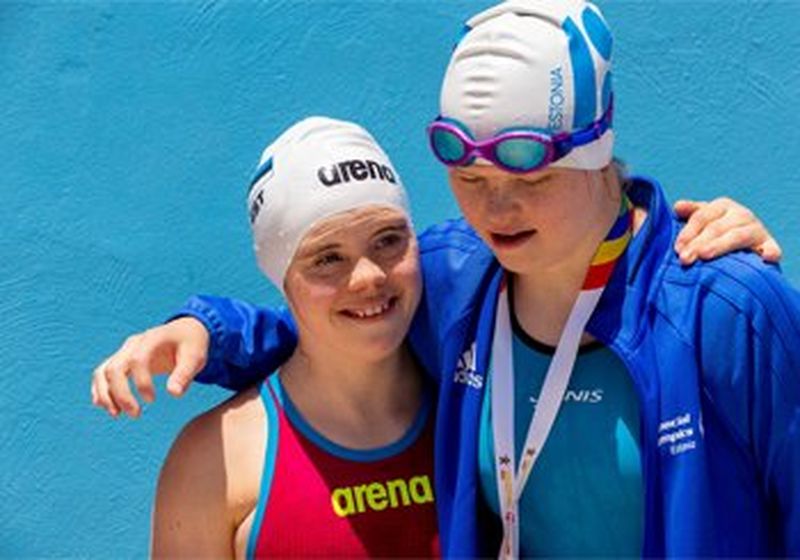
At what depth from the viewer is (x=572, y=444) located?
7.14 feet

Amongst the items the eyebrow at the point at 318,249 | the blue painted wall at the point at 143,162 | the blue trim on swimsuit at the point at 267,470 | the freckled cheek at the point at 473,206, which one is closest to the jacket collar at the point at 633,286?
the freckled cheek at the point at 473,206

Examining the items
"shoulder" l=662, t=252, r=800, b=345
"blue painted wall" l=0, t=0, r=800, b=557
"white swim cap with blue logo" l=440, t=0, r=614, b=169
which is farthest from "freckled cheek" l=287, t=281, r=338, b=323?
"blue painted wall" l=0, t=0, r=800, b=557

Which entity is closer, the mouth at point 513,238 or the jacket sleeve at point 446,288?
the mouth at point 513,238

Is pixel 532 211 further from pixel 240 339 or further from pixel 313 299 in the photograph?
pixel 240 339

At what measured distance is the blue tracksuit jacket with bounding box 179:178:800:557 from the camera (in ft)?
6.55

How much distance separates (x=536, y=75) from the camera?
6.66 ft

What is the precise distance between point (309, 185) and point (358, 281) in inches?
7.4

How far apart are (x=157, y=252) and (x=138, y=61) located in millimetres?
442

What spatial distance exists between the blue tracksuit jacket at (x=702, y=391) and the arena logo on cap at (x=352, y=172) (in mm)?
283

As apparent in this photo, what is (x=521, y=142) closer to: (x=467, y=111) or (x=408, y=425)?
(x=467, y=111)

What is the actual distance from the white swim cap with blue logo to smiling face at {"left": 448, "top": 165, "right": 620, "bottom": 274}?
34mm

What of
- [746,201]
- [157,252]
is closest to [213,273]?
[157,252]

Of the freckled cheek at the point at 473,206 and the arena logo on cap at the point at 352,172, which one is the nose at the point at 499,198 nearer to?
the freckled cheek at the point at 473,206

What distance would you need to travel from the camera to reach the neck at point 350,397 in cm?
239
